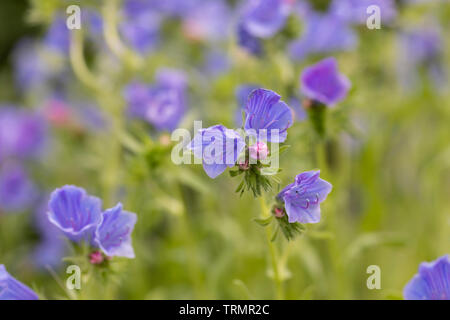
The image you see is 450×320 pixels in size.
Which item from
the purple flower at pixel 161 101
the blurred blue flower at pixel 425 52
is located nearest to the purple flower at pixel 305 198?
the purple flower at pixel 161 101

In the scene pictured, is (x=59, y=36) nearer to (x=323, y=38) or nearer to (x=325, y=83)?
(x=323, y=38)

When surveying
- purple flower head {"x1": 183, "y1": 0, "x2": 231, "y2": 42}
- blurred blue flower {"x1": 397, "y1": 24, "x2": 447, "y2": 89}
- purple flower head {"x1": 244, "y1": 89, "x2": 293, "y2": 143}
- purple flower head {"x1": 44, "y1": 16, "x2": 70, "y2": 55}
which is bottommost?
purple flower head {"x1": 244, "y1": 89, "x2": 293, "y2": 143}

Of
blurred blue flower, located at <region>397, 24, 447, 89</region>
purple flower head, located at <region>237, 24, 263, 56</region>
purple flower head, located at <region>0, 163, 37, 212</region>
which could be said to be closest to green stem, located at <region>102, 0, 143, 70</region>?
purple flower head, located at <region>237, 24, 263, 56</region>

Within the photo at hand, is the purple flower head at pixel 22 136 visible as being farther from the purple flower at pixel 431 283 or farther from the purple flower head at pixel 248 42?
the purple flower at pixel 431 283

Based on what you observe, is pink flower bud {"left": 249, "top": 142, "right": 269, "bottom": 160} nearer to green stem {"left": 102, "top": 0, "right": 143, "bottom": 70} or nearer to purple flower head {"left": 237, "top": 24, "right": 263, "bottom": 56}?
purple flower head {"left": 237, "top": 24, "right": 263, "bottom": 56}

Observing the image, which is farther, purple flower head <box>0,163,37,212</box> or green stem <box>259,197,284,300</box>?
purple flower head <box>0,163,37,212</box>

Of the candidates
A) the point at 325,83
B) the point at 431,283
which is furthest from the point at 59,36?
the point at 431,283
